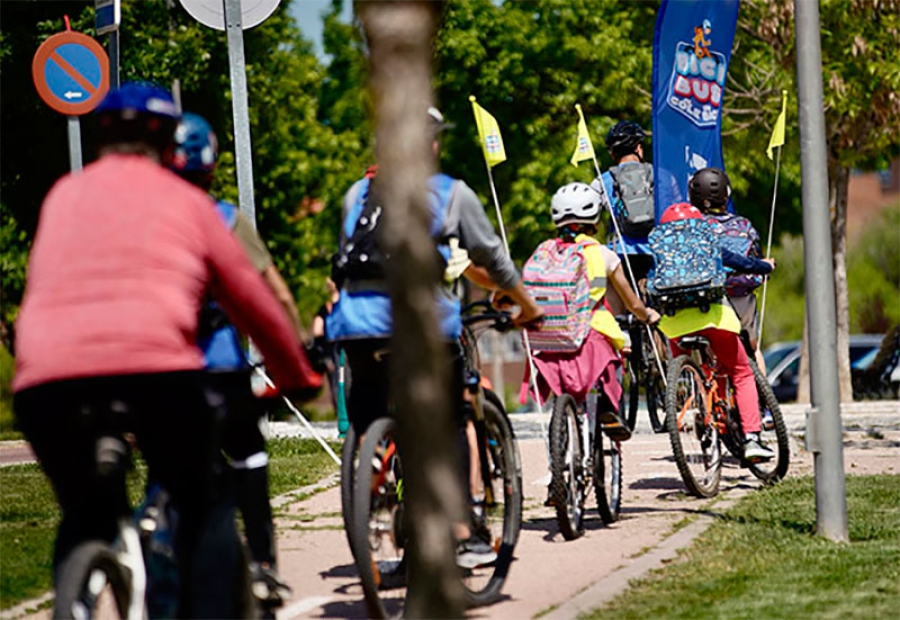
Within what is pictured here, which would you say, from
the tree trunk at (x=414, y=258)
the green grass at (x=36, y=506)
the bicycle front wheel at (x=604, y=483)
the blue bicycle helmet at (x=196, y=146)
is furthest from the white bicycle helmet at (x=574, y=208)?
the tree trunk at (x=414, y=258)

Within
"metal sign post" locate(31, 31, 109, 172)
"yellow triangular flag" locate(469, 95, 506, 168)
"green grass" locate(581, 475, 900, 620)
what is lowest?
"green grass" locate(581, 475, 900, 620)

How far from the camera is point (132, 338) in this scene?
4715 mm

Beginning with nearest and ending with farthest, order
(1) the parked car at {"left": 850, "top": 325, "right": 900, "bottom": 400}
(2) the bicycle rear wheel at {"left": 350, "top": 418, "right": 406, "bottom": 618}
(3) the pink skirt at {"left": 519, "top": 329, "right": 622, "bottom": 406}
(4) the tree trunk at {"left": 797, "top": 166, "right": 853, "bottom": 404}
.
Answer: (2) the bicycle rear wheel at {"left": 350, "top": 418, "right": 406, "bottom": 618}
(3) the pink skirt at {"left": 519, "top": 329, "right": 622, "bottom": 406}
(4) the tree trunk at {"left": 797, "top": 166, "right": 853, "bottom": 404}
(1) the parked car at {"left": 850, "top": 325, "right": 900, "bottom": 400}

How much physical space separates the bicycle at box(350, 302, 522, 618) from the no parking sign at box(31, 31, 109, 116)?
14.4 ft

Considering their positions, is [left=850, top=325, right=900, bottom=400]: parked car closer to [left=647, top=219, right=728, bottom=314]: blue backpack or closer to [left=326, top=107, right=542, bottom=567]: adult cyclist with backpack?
[left=647, top=219, right=728, bottom=314]: blue backpack

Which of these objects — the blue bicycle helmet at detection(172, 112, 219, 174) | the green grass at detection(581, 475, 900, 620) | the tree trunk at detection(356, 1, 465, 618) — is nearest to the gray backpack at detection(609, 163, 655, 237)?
the green grass at detection(581, 475, 900, 620)

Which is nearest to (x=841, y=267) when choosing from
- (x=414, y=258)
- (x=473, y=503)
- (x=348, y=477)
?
Result: (x=473, y=503)

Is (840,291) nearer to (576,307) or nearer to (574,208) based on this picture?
(574,208)

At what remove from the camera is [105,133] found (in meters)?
5.06

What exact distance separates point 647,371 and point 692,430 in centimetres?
204

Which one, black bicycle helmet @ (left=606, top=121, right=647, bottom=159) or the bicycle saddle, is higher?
black bicycle helmet @ (left=606, top=121, right=647, bottom=159)

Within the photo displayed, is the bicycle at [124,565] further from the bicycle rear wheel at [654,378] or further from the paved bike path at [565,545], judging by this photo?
the bicycle rear wheel at [654,378]

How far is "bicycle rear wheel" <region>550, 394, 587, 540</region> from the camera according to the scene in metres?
8.54

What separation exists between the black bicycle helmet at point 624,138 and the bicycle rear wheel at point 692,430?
238 cm
